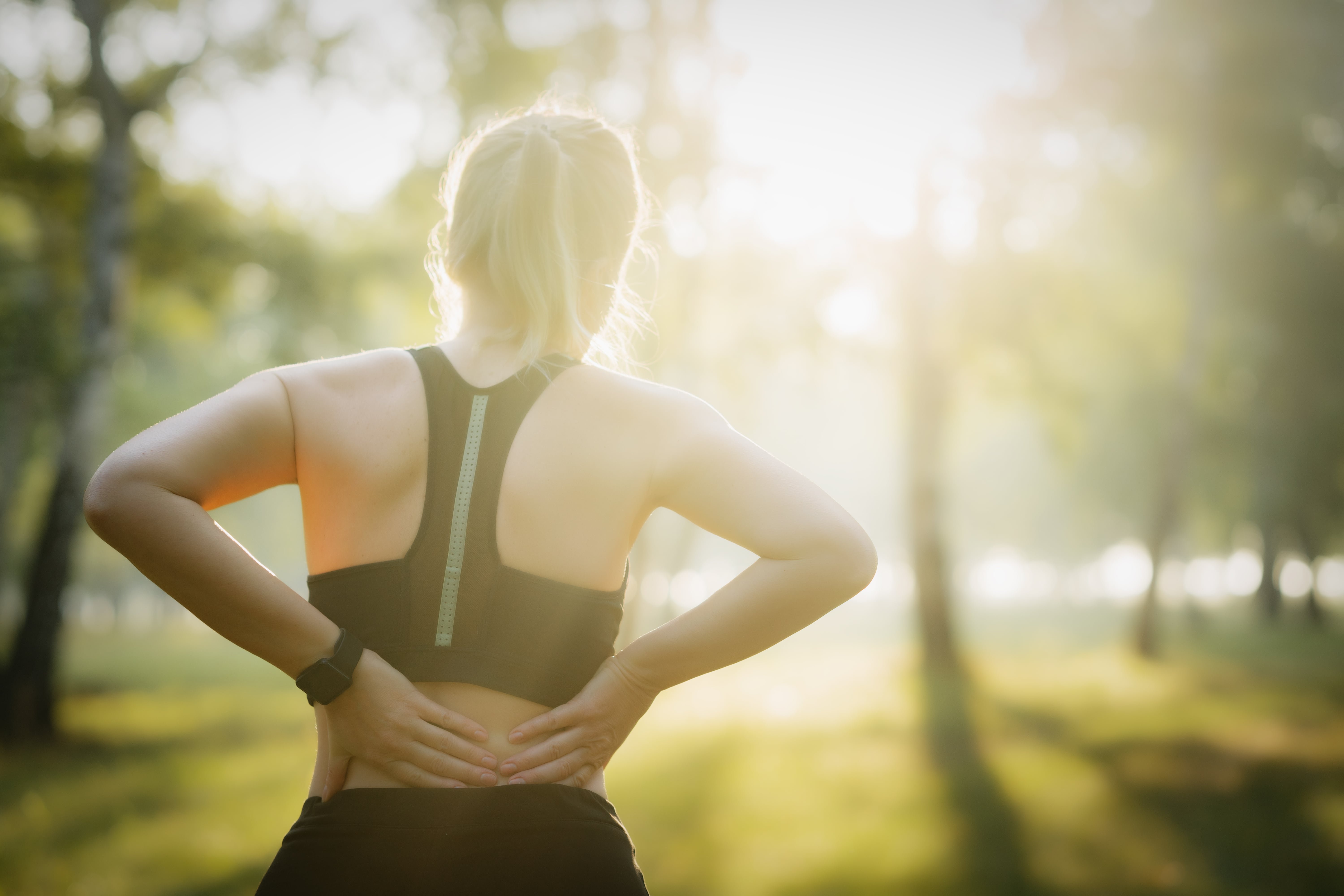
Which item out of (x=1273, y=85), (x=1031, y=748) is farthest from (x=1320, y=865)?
(x=1273, y=85)

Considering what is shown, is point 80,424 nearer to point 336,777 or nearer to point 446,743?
point 336,777

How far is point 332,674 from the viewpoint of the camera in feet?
5.37

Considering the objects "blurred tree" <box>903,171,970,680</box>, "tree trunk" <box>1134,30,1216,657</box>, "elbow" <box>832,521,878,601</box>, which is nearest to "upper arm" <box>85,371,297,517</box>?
"elbow" <box>832,521,878,601</box>

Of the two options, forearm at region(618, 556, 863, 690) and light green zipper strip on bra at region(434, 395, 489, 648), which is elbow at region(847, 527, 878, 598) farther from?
light green zipper strip on bra at region(434, 395, 489, 648)

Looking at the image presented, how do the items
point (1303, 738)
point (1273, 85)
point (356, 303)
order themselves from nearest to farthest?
point (1303, 738)
point (356, 303)
point (1273, 85)

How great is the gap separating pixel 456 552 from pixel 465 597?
0.09 metres

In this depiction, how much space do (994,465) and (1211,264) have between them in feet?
103

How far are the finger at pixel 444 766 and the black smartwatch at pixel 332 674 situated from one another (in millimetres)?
170

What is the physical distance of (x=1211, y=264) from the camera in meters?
17.3

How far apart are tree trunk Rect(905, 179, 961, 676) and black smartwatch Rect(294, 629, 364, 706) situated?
14445 millimetres

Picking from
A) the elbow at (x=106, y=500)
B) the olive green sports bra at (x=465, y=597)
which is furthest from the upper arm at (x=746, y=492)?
the elbow at (x=106, y=500)

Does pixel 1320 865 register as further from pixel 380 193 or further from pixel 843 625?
pixel 843 625

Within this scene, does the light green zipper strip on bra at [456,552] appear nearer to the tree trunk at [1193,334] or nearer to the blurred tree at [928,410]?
the blurred tree at [928,410]

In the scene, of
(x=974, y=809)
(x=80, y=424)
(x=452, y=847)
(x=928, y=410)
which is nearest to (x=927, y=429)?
(x=928, y=410)
